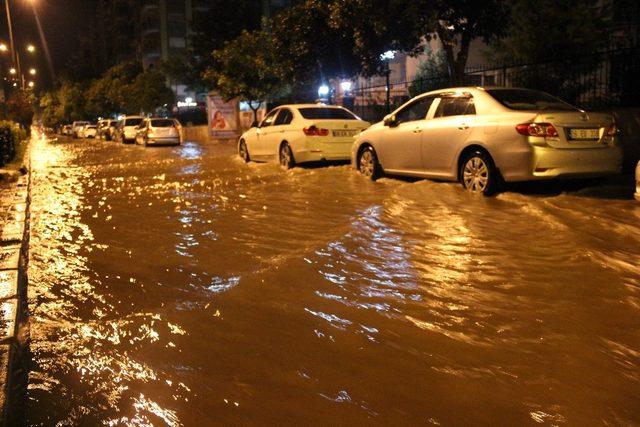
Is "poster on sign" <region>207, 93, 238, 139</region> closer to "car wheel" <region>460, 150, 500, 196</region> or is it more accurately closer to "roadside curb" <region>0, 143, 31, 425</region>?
"roadside curb" <region>0, 143, 31, 425</region>

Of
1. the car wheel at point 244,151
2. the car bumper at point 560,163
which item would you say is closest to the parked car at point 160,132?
the car wheel at point 244,151

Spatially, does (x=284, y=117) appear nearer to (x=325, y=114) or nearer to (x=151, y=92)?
(x=325, y=114)

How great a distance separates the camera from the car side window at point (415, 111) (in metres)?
9.95

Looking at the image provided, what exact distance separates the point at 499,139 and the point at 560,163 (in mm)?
796

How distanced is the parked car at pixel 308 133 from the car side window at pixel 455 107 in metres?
3.68

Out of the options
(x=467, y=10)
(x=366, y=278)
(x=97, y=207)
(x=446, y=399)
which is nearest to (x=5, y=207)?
(x=97, y=207)

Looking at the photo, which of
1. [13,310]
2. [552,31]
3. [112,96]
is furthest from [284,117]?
[112,96]

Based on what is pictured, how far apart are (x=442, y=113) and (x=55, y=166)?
13288 mm

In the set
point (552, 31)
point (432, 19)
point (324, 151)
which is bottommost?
point (324, 151)

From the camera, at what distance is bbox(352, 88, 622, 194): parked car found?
800 cm

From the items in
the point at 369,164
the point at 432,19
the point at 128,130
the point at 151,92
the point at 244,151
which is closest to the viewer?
the point at 369,164

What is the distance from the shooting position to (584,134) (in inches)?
322

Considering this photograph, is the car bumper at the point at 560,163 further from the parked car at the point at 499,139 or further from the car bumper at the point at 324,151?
the car bumper at the point at 324,151

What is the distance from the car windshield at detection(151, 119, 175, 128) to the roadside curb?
21559 millimetres
